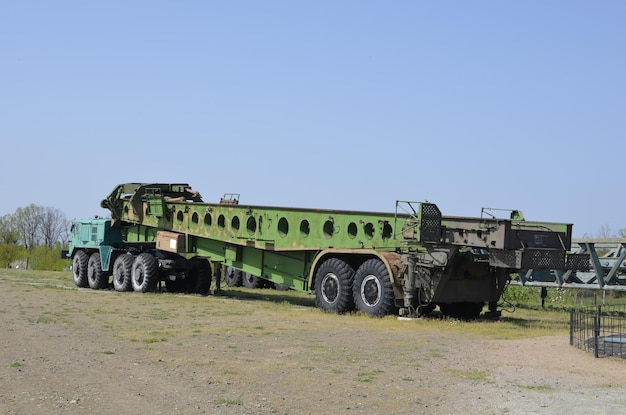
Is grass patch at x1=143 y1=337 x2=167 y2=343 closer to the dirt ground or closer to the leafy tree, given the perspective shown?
the dirt ground

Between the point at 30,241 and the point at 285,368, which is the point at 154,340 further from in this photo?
the point at 30,241

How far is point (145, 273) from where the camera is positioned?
94.0 ft

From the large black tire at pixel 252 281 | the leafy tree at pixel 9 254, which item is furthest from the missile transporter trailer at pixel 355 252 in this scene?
the leafy tree at pixel 9 254

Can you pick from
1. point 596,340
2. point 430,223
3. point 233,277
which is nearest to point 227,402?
point 596,340

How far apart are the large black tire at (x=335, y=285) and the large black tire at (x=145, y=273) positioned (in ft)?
26.6

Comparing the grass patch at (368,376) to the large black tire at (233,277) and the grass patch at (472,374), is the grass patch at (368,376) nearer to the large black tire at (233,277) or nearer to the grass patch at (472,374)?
the grass patch at (472,374)

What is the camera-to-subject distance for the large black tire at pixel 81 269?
32406 millimetres

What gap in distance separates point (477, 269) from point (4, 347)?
1129cm

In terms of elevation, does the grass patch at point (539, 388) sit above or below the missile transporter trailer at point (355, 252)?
below

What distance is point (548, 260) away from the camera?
19375mm

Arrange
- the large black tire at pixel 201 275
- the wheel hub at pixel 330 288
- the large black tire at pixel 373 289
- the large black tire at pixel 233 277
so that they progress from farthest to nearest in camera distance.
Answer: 1. the large black tire at pixel 233 277
2. the large black tire at pixel 201 275
3. the wheel hub at pixel 330 288
4. the large black tire at pixel 373 289

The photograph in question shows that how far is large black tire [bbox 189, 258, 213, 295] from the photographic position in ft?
98.0

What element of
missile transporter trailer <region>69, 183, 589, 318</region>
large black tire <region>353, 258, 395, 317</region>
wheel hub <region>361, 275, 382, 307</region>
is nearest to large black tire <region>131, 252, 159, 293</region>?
missile transporter trailer <region>69, 183, 589, 318</region>

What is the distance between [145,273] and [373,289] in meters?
10.4
